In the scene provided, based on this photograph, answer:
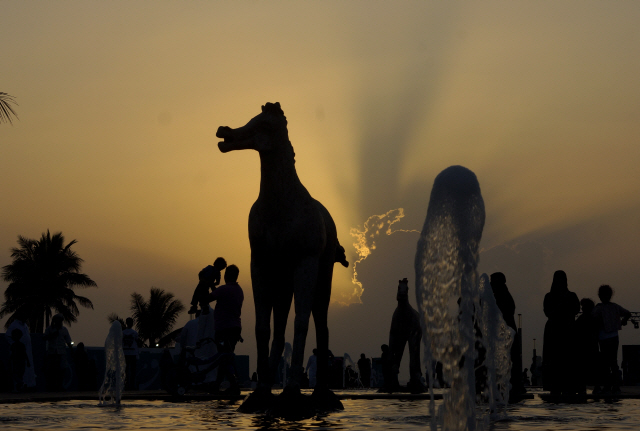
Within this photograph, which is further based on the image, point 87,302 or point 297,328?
point 87,302

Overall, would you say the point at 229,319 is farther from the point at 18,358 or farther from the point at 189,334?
the point at 18,358

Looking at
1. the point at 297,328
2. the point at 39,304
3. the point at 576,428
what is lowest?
the point at 576,428

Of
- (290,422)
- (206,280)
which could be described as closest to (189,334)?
(206,280)

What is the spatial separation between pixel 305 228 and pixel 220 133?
1260 millimetres

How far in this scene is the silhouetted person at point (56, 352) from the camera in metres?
20.4

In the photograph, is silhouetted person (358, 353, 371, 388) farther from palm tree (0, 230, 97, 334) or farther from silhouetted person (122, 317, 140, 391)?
palm tree (0, 230, 97, 334)

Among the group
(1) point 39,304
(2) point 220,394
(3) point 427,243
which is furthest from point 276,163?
(1) point 39,304

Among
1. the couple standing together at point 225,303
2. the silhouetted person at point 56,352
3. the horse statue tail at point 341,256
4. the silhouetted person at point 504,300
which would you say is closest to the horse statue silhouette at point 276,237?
the horse statue tail at point 341,256

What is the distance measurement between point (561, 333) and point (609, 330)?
308 cm

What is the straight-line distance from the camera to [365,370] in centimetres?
3284

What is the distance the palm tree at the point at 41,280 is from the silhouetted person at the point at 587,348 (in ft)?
165

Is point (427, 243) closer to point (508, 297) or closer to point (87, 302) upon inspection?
point (508, 297)

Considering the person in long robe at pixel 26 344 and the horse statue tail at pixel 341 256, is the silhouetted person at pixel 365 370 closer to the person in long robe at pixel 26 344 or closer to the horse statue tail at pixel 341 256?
the person in long robe at pixel 26 344

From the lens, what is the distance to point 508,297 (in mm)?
11727
